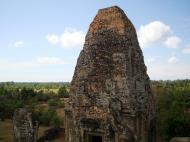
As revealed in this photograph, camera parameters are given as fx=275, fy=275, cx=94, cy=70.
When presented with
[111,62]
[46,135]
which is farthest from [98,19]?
[46,135]

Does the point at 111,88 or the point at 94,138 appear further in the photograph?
the point at 94,138

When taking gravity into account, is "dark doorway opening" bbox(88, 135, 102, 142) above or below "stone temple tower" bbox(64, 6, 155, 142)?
below

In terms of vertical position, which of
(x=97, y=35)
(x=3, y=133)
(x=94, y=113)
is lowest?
(x=3, y=133)

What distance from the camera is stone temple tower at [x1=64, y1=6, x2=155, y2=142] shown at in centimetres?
811

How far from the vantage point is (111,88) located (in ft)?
27.0

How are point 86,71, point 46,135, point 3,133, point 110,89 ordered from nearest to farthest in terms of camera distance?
point 110,89 → point 86,71 → point 46,135 → point 3,133

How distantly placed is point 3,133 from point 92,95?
29.1m

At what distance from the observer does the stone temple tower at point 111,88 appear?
811 centimetres

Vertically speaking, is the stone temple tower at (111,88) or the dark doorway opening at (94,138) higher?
the stone temple tower at (111,88)

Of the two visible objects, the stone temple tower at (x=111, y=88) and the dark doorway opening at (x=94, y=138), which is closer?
the stone temple tower at (x=111, y=88)

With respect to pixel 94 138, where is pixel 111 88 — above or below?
above

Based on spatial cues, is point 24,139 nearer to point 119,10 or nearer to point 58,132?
point 119,10

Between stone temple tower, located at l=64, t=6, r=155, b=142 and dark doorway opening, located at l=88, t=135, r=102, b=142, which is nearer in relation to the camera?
stone temple tower, located at l=64, t=6, r=155, b=142

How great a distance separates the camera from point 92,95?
8.59 meters
